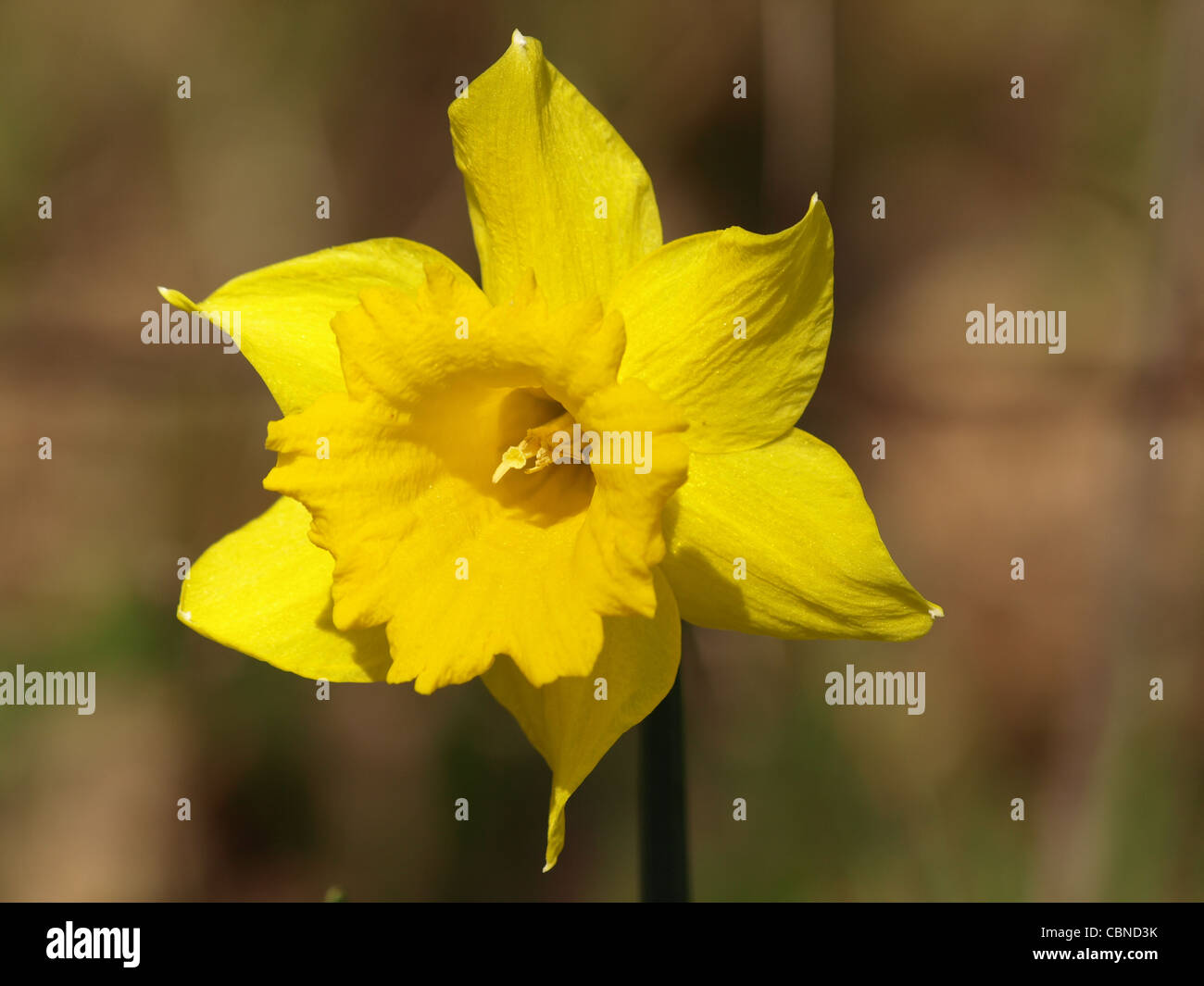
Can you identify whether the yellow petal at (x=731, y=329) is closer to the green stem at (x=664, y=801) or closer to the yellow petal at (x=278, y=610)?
the green stem at (x=664, y=801)

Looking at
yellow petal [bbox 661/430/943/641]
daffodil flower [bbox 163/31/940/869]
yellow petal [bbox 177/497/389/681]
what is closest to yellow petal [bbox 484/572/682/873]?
daffodil flower [bbox 163/31/940/869]

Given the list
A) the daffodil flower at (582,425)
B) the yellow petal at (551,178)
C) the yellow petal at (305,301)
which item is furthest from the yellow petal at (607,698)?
the yellow petal at (305,301)

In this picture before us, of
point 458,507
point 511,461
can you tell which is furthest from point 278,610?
point 511,461

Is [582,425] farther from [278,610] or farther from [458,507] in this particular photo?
[278,610]

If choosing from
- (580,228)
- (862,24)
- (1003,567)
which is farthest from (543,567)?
(862,24)

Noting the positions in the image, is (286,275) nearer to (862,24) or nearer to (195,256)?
(195,256)

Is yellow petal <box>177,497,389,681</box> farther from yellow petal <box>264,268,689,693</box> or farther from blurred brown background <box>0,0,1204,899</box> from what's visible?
blurred brown background <box>0,0,1204,899</box>
